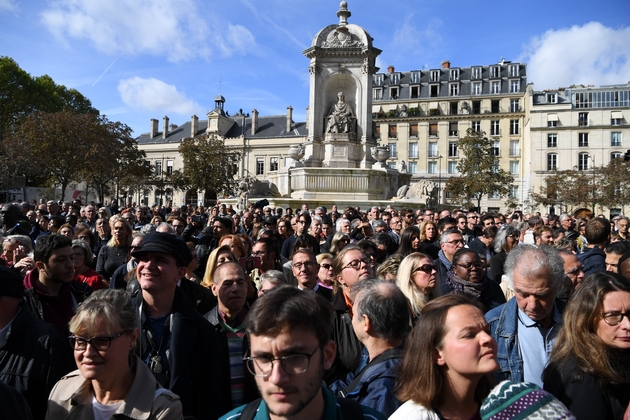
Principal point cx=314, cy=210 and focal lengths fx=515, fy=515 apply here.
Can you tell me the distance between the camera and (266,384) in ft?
6.63

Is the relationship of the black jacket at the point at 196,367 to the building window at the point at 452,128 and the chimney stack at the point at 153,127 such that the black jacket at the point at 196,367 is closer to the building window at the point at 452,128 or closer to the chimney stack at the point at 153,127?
the building window at the point at 452,128

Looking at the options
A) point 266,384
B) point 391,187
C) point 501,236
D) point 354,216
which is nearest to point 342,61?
point 391,187

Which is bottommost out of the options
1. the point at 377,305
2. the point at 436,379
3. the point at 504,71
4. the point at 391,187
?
the point at 436,379

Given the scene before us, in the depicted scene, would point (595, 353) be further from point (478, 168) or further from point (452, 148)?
point (452, 148)

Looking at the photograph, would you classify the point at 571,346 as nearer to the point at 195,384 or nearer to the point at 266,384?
the point at 266,384

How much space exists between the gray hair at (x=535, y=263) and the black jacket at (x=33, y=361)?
10.2ft

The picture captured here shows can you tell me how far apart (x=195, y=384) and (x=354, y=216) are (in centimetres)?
1073

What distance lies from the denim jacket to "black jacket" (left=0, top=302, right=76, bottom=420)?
2.76 metres

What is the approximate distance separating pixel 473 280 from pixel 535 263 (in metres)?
1.53

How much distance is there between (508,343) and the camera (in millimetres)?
3475

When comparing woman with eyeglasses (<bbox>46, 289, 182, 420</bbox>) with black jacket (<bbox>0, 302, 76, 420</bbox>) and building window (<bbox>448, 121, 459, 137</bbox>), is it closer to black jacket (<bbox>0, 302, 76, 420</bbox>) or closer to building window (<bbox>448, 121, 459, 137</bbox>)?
black jacket (<bbox>0, 302, 76, 420</bbox>)

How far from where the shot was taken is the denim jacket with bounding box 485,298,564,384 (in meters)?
3.38

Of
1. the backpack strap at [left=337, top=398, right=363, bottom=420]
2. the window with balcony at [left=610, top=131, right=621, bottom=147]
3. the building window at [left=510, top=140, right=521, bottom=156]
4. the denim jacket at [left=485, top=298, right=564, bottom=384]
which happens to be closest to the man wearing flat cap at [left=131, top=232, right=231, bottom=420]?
the backpack strap at [left=337, top=398, right=363, bottom=420]

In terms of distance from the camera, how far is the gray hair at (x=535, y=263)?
11.9 ft
